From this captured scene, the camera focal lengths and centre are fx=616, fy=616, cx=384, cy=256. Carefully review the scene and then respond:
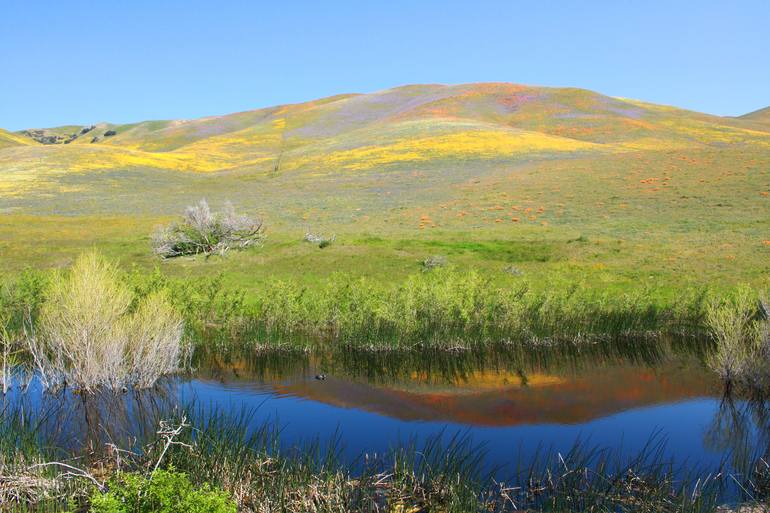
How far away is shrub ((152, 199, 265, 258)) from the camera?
30438mm

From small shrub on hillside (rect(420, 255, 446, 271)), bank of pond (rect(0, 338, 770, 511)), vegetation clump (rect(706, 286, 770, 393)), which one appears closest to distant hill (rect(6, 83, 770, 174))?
small shrub on hillside (rect(420, 255, 446, 271))

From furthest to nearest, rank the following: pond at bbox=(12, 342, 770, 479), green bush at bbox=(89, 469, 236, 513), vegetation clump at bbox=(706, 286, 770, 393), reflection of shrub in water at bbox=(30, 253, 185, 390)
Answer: vegetation clump at bbox=(706, 286, 770, 393), reflection of shrub in water at bbox=(30, 253, 185, 390), pond at bbox=(12, 342, 770, 479), green bush at bbox=(89, 469, 236, 513)

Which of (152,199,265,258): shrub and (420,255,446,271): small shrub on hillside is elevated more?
(152,199,265,258): shrub

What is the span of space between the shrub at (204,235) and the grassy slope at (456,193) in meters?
1.58

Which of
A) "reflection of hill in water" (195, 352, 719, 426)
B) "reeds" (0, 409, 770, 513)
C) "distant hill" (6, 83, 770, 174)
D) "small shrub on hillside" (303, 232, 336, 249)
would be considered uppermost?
"distant hill" (6, 83, 770, 174)

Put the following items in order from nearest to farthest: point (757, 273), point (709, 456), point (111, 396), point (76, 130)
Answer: point (709, 456)
point (111, 396)
point (757, 273)
point (76, 130)

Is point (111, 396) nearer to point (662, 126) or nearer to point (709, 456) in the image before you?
point (709, 456)

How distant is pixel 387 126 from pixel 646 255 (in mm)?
68766

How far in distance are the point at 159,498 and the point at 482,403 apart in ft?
26.9

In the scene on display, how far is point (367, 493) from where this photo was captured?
808 cm

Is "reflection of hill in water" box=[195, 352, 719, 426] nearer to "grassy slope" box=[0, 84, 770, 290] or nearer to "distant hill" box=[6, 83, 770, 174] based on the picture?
"grassy slope" box=[0, 84, 770, 290]

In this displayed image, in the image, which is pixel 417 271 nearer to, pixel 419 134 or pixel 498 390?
pixel 498 390

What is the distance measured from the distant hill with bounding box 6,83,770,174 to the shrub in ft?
113

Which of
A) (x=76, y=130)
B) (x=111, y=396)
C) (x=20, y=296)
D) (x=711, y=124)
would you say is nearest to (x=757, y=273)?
(x=111, y=396)
